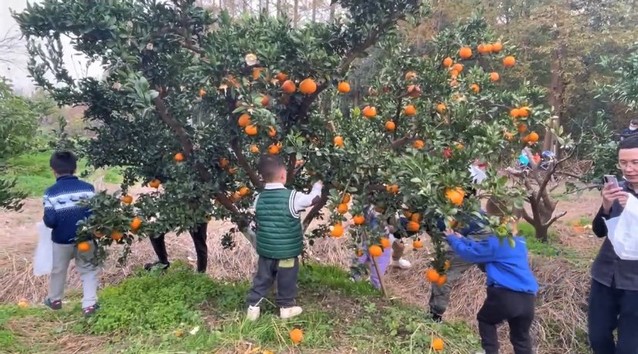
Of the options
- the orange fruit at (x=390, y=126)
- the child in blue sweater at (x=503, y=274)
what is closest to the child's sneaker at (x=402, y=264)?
the child in blue sweater at (x=503, y=274)

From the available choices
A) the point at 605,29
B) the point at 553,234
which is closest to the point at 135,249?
the point at 553,234

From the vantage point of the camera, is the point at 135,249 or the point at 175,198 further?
the point at 135,249

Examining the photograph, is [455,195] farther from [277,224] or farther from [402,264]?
[402,264]

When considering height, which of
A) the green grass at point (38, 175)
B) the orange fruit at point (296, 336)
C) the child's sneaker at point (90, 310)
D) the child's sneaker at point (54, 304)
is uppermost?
the orange fruit at point (296, 336)

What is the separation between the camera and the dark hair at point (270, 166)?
11.7 feet

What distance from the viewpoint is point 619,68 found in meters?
4.35

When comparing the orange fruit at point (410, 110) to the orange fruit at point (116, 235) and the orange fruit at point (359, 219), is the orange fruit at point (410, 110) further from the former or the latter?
the orange fruit at point (116, 235)

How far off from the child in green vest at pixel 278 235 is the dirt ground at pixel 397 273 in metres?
1.69

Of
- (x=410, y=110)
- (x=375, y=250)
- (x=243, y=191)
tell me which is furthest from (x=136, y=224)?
(x=410, y=110)

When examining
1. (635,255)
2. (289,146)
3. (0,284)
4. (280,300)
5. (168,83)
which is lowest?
(0,284)

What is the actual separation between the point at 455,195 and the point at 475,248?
33.4 inches

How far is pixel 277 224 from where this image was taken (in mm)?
3590

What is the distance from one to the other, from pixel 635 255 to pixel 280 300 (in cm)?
208

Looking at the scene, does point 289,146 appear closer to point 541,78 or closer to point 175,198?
point 175,198
